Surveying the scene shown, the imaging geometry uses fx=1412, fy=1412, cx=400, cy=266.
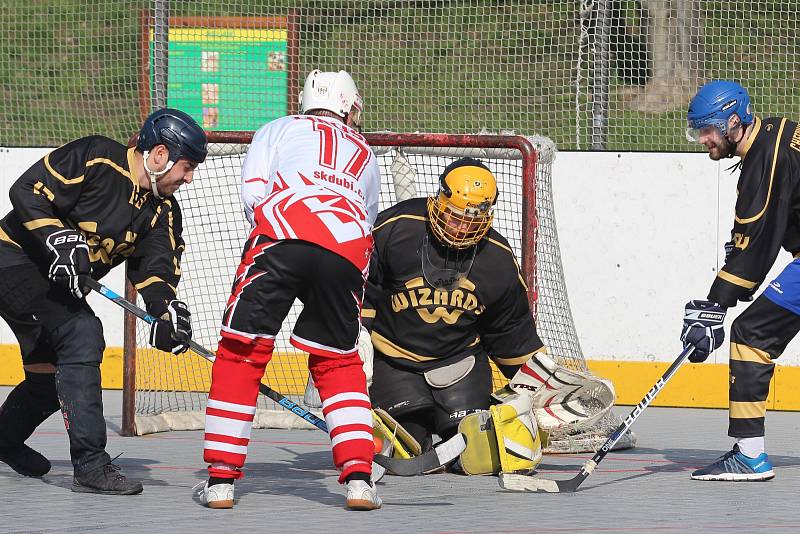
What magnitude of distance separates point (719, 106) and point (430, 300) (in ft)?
4.38

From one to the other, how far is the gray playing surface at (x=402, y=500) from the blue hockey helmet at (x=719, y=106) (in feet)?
4.50

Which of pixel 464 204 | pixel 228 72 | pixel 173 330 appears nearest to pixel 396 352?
pixel 464 204

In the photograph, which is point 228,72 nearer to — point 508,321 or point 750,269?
point 508,321

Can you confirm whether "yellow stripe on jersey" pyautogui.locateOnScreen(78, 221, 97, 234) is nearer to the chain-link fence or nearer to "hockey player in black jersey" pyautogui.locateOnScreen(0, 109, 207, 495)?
"hockey player in black jersey" pyautogui.locateOnScreen(0, 109, 207, 495)

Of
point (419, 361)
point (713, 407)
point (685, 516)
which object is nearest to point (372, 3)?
point (713, 407)

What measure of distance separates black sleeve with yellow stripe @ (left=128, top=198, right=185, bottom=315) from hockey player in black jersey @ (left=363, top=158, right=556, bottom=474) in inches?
32.4

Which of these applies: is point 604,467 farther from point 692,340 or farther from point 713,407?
point 713,407

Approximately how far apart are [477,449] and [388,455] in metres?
0.34

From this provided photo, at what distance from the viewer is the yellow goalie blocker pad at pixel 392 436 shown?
534 cm

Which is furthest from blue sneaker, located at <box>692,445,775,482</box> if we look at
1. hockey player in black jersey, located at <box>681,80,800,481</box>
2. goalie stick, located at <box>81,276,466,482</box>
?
goalie stick, located at <box>81,276,466,482</box>

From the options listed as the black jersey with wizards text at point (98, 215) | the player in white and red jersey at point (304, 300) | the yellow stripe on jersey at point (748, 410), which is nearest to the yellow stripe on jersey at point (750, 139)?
the yellow stripe on jersey at point (748, 410)

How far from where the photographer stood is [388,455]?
17.8 ft

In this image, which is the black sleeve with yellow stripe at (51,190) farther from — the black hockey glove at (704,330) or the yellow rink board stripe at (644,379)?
the yellow rink board stripe at (644,379)

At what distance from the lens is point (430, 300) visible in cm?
556
